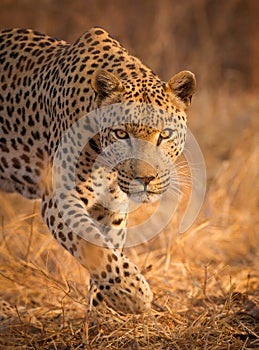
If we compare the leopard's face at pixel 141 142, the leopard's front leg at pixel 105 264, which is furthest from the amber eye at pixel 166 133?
the leopard's front leg at pixel 105 264

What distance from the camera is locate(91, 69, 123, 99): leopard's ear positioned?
158 inches

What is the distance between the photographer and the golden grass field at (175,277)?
376 centimetres

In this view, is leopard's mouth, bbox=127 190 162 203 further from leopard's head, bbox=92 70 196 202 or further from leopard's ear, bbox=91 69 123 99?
leopard's ear, bbox=91 69 123 99

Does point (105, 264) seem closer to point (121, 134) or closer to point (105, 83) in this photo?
point (121, 134)

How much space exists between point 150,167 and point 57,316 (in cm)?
118

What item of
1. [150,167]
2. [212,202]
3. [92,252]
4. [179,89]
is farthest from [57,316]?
[212,202]

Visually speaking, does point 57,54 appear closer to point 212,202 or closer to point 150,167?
point 150,167

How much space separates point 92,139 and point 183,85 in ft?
1.93

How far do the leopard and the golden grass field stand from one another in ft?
0.59

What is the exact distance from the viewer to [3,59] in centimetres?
498

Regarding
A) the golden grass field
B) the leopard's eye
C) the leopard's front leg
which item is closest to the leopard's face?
the leopard's eye

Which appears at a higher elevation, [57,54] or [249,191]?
[57,54]

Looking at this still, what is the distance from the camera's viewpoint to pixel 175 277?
200 inches

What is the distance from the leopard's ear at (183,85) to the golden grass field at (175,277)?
957 mm
